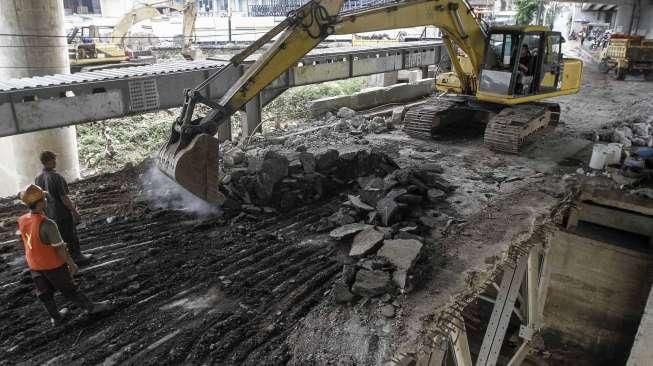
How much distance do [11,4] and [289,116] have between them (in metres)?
10.3

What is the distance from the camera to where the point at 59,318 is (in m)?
4.71

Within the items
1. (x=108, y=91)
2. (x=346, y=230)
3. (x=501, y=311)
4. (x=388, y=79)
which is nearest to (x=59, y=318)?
(x=346, y=230)

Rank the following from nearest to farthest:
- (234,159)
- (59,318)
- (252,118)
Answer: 1. (59,318)
2. (234,159)
3. (252,118)

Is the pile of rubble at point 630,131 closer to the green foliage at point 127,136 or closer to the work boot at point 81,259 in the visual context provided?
the green foliage at point 127,136

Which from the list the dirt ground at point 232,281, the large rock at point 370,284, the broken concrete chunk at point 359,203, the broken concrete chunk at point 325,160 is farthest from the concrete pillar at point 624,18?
the large rock at point 370,284

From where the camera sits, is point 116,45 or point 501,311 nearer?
point 501,311

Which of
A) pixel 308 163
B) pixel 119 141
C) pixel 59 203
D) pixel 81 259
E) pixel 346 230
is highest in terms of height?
pixel 59 203

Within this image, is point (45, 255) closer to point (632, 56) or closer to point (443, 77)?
point (443, 77)

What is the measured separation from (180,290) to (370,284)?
81.0 inches

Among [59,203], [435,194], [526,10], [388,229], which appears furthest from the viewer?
[526,10]

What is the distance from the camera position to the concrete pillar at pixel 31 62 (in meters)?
10.7

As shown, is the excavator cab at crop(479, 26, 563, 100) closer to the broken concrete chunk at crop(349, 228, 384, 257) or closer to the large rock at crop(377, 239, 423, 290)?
the broken concrete chunk at crop(349, 228, 384, 257)

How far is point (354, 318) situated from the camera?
4.80m

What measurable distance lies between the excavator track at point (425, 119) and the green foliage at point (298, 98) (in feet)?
25.3
